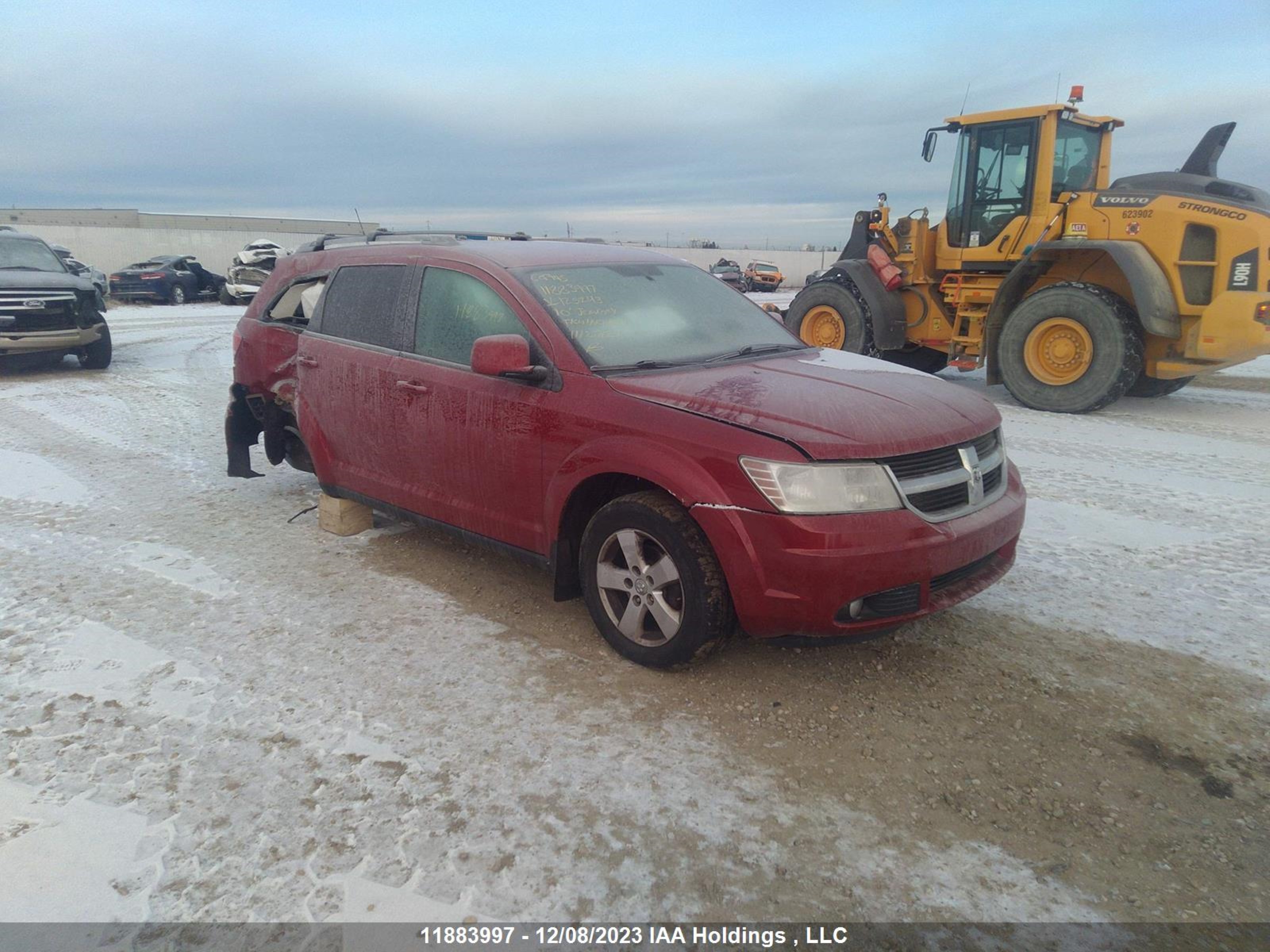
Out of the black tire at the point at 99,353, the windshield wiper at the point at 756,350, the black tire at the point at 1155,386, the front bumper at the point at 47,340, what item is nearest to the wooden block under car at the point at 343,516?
the windshield wiper at the point at 756,350

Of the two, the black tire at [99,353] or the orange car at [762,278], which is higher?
the orange car at [762,278]

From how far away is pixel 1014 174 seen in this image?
941cm

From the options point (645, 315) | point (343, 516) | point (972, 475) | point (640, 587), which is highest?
point (645, 315)

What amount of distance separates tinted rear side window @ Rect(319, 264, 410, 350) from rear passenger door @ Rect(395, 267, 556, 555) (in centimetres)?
18

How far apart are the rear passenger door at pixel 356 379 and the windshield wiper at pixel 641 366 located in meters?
1.28

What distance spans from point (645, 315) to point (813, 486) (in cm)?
152

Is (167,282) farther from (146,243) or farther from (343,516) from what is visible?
(343,516)

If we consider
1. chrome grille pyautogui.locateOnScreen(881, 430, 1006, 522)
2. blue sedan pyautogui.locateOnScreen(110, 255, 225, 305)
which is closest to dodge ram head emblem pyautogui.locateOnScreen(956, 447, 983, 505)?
chrome grille pyautogui.locateOnScreen(881, 430, 1006, 522)

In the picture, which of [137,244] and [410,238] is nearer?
[410,238]

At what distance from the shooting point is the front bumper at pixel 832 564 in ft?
9.65

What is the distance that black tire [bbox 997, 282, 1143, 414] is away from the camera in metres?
8.55

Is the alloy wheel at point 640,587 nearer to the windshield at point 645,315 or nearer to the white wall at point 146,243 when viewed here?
the windshield at point 645,315

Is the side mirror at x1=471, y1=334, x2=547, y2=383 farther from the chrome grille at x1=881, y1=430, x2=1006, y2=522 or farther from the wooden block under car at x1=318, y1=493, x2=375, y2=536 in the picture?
the wooden block under car at x1=318, y1=493, x2=375, y2=536

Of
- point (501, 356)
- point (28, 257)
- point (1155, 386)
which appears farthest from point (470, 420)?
point (28, 257)
